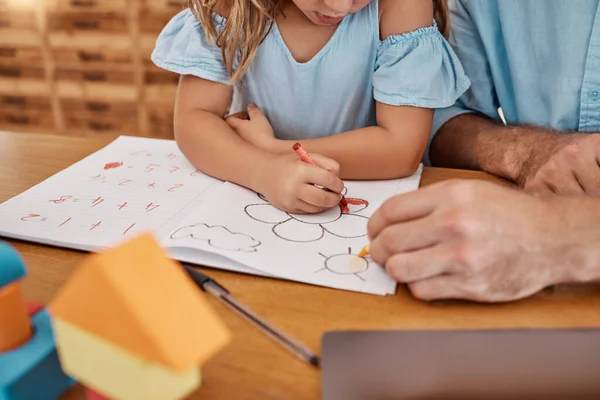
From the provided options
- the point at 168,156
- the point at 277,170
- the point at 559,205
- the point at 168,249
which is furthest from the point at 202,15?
the point at 559,205

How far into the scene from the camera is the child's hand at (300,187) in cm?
69

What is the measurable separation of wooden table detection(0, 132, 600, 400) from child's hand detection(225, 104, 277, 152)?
0.33 meters

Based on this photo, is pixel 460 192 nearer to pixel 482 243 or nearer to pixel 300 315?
pixel 482 243

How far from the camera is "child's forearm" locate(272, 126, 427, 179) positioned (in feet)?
2.69

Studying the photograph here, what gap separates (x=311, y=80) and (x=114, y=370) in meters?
0.73

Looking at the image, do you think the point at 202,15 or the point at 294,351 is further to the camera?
the point at 202,15

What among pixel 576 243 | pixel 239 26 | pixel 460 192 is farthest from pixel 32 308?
pixel 239 26

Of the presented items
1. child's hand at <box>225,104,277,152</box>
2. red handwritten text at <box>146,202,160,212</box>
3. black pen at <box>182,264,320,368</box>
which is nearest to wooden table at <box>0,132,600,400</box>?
black pen at <box>182,264,320,368</box>

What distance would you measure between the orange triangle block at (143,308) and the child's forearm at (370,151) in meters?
0.52

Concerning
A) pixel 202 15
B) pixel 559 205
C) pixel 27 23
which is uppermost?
pixel 202 15

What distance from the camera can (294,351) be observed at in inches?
18.3

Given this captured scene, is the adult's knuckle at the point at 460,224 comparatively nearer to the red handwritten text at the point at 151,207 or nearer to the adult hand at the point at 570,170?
the adult hand at the point at 570,170

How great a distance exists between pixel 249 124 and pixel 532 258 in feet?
1.72

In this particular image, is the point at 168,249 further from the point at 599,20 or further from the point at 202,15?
the point at 599,20
